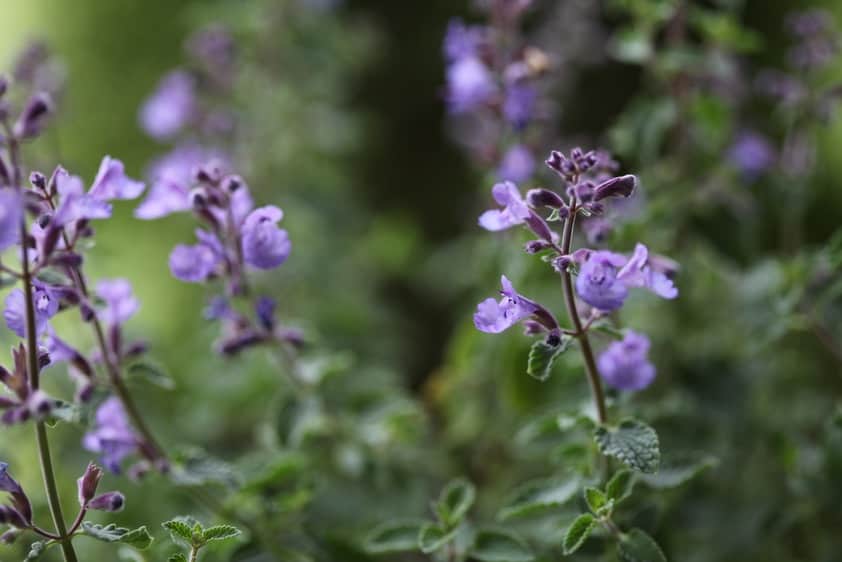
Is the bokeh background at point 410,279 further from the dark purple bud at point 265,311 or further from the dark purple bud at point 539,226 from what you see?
the dark purple bud at point 539,226

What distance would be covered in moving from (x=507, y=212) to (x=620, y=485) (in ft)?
1.06

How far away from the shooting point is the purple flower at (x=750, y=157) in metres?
1.61

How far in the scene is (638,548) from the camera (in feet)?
3.17

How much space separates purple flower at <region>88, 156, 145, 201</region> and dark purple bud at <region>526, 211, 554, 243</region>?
39cm

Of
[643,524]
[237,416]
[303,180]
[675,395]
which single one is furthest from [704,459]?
[303,180]

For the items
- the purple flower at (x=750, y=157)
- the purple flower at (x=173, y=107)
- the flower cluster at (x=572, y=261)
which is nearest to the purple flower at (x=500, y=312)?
the flower cluster at (x=572, y=261)

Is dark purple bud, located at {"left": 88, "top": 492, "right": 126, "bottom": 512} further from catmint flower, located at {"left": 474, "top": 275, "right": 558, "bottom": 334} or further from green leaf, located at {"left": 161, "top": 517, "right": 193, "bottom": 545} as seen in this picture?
catmint flower, located at {"left": 474, "top": 275, "right": 558, "bottom": 334}

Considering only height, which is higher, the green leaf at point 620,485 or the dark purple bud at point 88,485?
the green leaf at point 620,485

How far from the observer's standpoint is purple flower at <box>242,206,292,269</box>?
99 centimetres

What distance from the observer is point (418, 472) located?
5.02 ft

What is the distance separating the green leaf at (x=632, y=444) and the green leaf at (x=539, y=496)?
0.10 metres

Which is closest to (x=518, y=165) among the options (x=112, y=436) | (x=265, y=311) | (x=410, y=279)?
(x=265, y=311)

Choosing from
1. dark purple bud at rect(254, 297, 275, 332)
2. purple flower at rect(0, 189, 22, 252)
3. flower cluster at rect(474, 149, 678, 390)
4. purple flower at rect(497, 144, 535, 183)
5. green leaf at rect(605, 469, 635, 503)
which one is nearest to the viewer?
purple flower at rect(0, 189, 22, 252)

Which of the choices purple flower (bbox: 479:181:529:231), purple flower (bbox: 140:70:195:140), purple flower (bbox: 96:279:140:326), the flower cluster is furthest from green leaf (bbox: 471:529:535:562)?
purple flower (bbox: 140:70:195:140)
